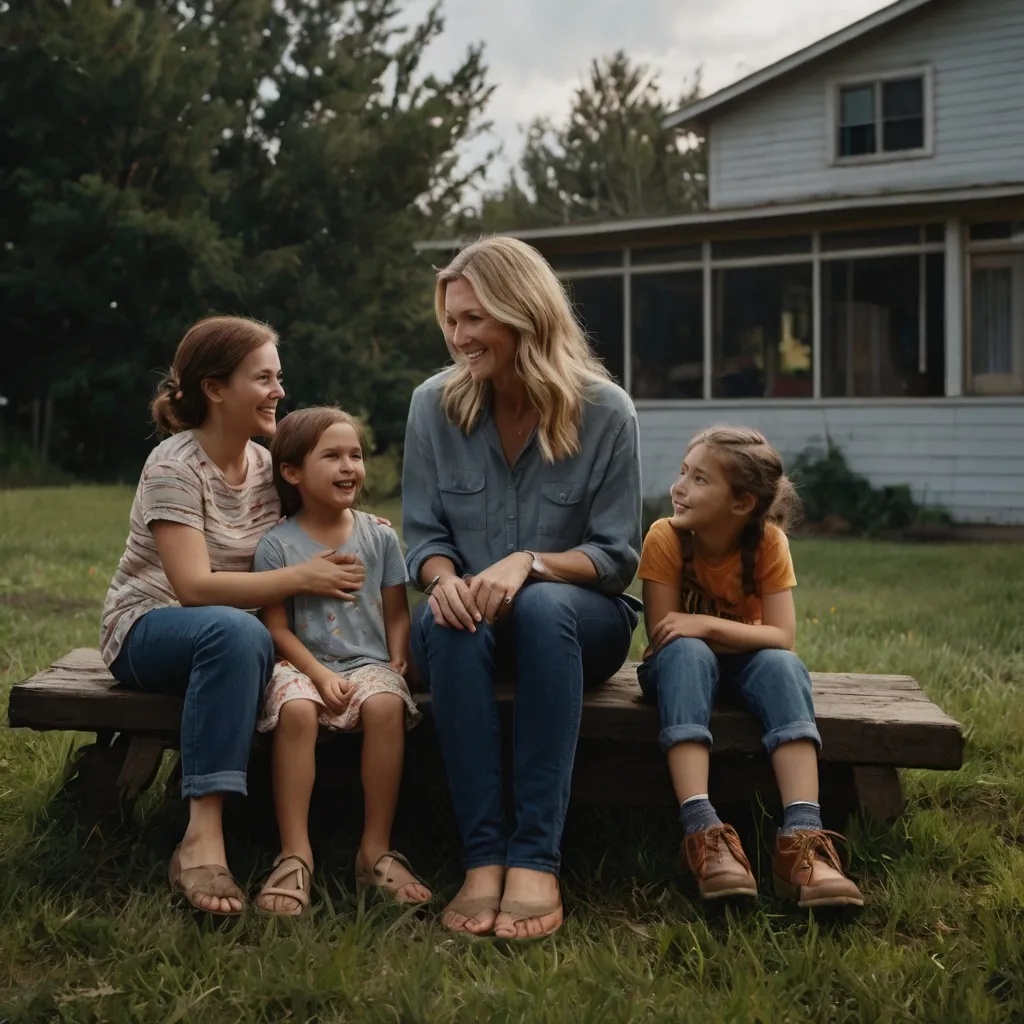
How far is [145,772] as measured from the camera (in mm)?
3414

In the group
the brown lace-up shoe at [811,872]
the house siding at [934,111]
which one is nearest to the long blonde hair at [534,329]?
the brown lace-up shoe at [811,872]

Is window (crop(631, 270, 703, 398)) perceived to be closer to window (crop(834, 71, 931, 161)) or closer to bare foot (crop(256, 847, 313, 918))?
window (crop(834, 71, 931, 161))

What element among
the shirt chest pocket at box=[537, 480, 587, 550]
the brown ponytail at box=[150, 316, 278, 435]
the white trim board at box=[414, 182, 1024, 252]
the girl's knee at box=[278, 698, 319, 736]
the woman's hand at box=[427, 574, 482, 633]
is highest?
the white trim board at box=[414, 182, 1024, 252]

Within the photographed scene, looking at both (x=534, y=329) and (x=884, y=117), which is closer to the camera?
(x=534, y=329)

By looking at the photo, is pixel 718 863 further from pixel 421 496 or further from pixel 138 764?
pixel 138 764

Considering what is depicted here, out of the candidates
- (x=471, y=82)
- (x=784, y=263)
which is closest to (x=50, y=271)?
(x=471, y=82)

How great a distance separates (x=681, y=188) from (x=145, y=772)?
4124cm

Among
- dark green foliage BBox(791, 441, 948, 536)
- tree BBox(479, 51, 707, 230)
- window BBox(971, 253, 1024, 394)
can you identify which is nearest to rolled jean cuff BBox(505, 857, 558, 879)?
dark green foliage BBox(791, 441, 948, 536)

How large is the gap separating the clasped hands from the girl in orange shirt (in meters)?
0.43

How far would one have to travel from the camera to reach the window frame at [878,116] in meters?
15.6

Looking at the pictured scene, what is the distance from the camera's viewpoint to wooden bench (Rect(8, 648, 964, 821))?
3258mm

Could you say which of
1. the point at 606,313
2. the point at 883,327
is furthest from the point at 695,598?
the point at 606,313

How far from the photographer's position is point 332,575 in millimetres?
3334

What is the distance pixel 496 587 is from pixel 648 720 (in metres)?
0.52
